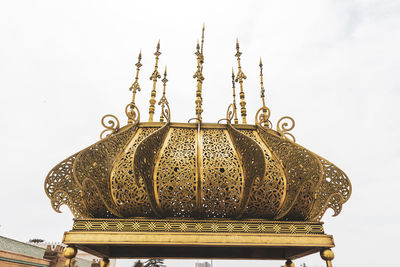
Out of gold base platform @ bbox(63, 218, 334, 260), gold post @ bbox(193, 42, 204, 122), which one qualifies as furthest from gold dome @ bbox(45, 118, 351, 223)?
gold post @ bbox(193, 42, 204, 122)

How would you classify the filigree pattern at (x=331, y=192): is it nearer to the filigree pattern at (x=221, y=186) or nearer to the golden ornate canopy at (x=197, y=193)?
the golden ornate canopy at (x=197, y=193)

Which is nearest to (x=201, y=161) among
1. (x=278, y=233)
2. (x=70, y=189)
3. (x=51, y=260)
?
(x=278, y=233)

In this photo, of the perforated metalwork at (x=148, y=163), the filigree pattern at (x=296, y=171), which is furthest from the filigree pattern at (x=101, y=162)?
the filigree pattern at (x=296, y=171)

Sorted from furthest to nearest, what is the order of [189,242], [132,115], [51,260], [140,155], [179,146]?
[51,260]
[132,115]
[179,146]
[140,155]
[189,242]

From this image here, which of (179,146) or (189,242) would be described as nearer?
(189,242)

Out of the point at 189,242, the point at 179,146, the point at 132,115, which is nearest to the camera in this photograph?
the point at 189,242

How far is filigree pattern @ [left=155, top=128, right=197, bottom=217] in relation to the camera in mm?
3100

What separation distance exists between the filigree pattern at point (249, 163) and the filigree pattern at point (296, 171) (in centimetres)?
44

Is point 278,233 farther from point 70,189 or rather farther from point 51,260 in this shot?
point 51,260

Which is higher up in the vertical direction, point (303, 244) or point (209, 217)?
point (209, 217)

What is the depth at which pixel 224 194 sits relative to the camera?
123 inches

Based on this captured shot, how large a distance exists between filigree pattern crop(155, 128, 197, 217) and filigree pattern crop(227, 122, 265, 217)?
64 cm

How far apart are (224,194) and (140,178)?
3.56ft

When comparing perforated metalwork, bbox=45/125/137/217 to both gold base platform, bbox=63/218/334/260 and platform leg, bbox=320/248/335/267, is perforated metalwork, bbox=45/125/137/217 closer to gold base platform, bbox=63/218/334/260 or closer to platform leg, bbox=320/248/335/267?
gold base platform, bbox=63/218/334/260
